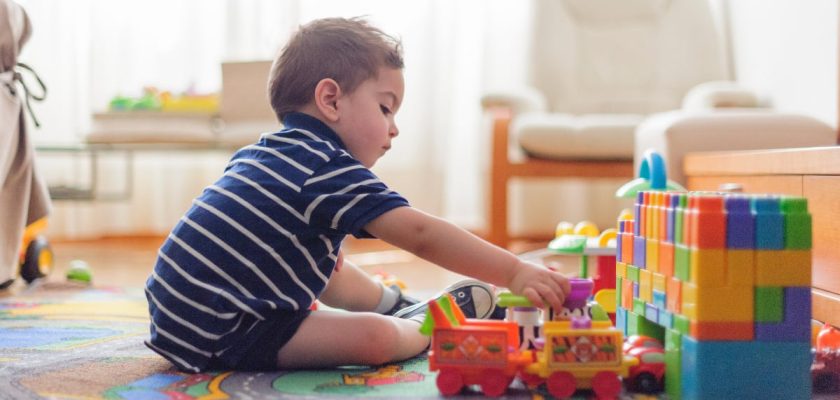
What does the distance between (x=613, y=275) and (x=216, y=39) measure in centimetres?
229

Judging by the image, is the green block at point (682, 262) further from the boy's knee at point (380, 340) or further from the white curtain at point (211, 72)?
the white curtain at point (211, 72)

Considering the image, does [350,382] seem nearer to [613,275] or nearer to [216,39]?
[613,275]

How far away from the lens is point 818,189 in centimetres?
125

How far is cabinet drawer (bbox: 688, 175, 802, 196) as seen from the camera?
1.35 meters

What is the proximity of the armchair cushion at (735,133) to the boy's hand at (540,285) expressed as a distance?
3.55ft

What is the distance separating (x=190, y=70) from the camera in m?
3.28

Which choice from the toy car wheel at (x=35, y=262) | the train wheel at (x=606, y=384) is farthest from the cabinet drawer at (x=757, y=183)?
the toy car wheel at (x=35, y=262)

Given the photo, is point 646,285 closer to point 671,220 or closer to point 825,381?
point 671,220

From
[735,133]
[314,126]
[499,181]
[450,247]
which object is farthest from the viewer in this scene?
[499,181]

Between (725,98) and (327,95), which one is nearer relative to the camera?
(327,95)

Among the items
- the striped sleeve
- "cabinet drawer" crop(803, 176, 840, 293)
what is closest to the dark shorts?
the striped sleeve

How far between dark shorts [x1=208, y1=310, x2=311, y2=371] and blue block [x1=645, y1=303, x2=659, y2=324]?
1.26ft

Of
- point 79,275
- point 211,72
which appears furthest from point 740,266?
point 211,72

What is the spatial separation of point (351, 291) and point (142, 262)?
1413 millimetres
